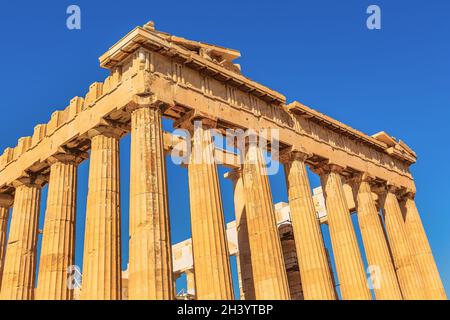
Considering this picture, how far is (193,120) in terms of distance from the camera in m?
22.3

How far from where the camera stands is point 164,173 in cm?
1939

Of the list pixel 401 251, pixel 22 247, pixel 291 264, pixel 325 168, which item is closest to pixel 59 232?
A: pixel 22 247

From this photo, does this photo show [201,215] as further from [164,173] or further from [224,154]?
[224,154]

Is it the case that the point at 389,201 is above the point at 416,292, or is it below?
above

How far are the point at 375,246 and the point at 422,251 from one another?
256 inches

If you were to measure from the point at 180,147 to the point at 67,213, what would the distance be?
7412mm

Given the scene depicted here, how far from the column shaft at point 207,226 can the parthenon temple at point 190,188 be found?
0.15 ft

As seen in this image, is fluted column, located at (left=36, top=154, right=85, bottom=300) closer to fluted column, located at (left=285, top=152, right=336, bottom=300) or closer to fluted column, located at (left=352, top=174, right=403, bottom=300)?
fluted column, located at (left=285, top=152, right=336, bottom=300)

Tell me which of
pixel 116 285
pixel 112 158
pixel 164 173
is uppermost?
pixel 112 158

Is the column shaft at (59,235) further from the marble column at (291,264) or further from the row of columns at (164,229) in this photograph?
the marble column at (291,264)

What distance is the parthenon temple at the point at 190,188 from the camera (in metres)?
19.1

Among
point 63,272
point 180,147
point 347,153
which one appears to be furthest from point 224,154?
point 63,272

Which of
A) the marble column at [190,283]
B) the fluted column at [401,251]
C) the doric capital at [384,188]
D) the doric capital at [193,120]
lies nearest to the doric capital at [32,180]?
the doric capital at [193,120]

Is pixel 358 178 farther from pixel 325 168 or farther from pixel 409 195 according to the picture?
pixel 409 195
